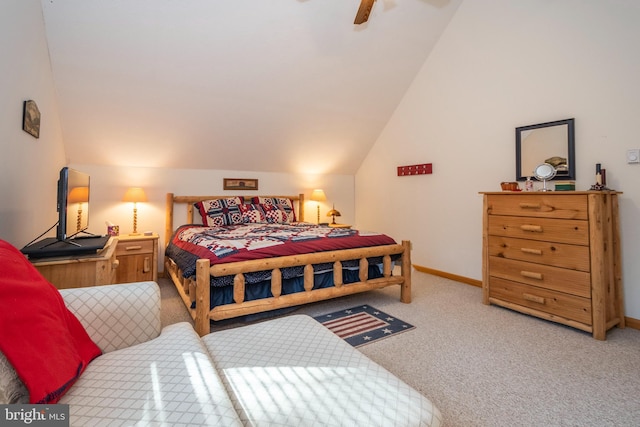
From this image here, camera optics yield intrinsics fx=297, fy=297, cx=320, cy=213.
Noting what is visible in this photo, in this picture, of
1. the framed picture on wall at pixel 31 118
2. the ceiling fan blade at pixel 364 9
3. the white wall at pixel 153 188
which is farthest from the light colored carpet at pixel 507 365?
the ceiling fan blade at pixel 364 9

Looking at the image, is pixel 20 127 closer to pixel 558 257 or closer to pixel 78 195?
pixel 78 195

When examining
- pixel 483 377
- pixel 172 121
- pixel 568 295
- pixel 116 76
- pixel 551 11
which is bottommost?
pixel 483 377

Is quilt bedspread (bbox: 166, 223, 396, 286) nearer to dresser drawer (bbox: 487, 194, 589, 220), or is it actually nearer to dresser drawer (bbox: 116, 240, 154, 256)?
dresser drawer (bbox: 116, 240, 154, 256)

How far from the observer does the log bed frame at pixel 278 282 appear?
1.95m

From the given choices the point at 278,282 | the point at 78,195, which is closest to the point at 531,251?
the point at 278,282

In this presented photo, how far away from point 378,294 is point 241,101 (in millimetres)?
2580

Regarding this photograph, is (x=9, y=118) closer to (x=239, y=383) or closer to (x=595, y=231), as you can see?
(x=239, y=383)

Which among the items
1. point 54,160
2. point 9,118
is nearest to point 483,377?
point 9,118

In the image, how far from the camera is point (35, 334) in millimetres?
792

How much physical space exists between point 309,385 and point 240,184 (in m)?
3.61

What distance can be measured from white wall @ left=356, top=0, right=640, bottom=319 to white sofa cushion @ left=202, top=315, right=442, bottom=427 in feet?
8.29

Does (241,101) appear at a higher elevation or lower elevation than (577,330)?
higher

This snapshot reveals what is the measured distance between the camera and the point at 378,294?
302 centimetres

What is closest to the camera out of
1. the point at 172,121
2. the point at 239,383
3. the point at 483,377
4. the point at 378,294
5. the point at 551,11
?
the point at 239,383
